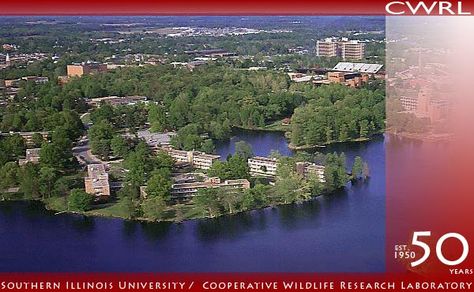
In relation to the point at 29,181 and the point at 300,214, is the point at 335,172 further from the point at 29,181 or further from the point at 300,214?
the point at 29,181

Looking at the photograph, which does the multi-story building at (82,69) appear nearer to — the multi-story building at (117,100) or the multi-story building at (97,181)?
the multi-story building at (117,100)

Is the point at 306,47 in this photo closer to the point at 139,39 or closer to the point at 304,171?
the point at 304,171

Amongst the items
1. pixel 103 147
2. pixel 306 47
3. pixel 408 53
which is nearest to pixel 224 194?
pixel 103 147

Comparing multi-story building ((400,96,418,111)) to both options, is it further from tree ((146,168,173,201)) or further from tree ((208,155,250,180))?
tree ((146,168,173,201))

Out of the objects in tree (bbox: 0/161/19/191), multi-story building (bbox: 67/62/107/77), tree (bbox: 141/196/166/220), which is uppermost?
multi-story building (bbox: 67/62/107/77)

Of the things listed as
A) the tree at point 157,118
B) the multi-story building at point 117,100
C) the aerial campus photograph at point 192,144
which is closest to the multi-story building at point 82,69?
the aerial campus photograph at point 192,144
